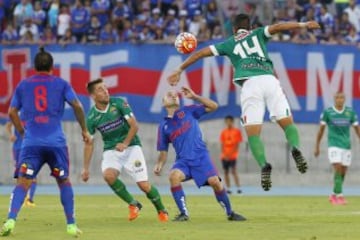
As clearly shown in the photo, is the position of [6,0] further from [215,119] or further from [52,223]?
[52,223]

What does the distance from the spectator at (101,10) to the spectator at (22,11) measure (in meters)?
1.91

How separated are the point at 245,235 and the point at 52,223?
3943 mm

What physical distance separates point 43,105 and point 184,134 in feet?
13.6

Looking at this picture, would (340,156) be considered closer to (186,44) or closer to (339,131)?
(339,131)

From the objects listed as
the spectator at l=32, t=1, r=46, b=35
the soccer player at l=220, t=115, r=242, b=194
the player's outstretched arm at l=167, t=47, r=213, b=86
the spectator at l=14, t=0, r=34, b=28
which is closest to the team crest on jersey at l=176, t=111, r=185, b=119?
the player's outstretched arm at l=167, t=47, r=213, b=86

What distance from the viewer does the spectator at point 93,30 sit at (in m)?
33.7

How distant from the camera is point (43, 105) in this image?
48.6 feet

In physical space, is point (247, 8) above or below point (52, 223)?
above

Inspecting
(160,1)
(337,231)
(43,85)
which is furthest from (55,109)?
(160,1)

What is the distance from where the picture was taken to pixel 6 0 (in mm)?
35469

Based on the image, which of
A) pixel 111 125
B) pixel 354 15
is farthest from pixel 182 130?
pixel 354 15

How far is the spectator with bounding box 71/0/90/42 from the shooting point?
33.8 meters

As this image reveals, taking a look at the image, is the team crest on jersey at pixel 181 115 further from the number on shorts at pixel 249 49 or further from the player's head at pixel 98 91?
the number on shorts at pixel 249 49

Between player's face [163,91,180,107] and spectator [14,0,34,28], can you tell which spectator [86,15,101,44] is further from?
player's face [163,91,180,107]
